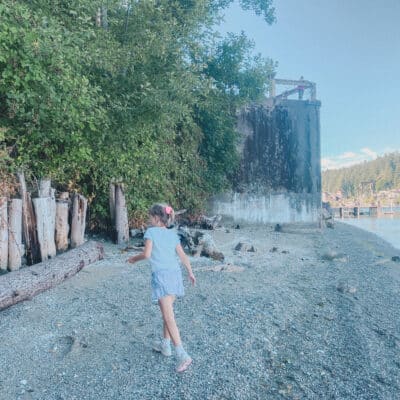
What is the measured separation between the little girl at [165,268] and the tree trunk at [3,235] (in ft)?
11.4

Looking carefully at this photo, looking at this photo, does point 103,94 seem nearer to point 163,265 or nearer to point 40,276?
point 40,276

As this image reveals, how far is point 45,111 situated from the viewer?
21.0ft

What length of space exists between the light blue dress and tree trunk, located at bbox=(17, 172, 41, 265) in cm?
410

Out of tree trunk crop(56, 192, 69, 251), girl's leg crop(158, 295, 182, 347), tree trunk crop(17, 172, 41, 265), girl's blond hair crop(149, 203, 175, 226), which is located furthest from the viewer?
tree trunk crop(56, 192, 69, 251)

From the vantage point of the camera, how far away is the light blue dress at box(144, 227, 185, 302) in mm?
3391

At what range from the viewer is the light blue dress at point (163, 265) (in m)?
3.39

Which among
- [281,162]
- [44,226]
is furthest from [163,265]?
[281,162]

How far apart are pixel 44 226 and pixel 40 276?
4.91 feet

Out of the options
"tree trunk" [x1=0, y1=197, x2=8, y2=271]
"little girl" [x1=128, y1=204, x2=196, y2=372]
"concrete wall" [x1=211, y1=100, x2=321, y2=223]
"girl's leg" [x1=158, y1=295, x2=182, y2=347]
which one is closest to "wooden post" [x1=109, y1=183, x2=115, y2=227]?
"tree trunk" [x1=0, y1=197, x2=8, y2=271]

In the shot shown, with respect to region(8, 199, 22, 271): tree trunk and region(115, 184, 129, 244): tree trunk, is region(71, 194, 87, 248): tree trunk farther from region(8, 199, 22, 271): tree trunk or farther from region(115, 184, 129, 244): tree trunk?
region(8, 199, 22, 271): tree trunk

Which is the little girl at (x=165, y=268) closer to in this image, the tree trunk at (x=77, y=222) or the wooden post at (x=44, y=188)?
the wooden post at (x=44, y=188)

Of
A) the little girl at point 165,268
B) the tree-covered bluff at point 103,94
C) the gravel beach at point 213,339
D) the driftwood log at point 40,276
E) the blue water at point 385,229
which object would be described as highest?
the tree-covered bluff at point 103,94

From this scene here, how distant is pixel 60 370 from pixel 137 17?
8480mm

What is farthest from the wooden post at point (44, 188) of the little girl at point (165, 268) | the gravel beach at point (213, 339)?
the little girl at point (165, 268)
